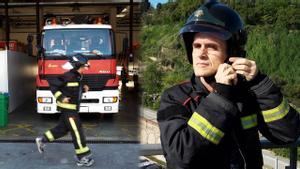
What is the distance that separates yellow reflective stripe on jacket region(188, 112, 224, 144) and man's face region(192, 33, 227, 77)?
13 centimetres

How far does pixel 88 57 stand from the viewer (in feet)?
19.9

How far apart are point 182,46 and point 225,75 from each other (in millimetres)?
414

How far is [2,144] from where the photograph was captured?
209 inches

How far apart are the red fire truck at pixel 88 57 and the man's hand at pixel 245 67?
4.91 m

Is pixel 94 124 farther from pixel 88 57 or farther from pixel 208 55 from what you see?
pixel 208 55

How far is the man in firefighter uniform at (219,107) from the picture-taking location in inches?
38.1

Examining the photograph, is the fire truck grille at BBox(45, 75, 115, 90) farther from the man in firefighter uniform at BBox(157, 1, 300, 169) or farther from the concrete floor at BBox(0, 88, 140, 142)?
the man in firefighter uniform at BBox(157, 1, 300, 169)

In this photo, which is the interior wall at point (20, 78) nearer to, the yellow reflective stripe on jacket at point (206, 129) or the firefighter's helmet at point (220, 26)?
the firefighter's helmet at point (220, 26)

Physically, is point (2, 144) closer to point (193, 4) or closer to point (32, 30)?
point (193, 4)

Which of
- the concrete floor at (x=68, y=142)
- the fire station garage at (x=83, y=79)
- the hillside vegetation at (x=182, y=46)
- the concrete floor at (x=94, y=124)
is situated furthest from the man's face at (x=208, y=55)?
the concrete floor at (x=94, y=124)

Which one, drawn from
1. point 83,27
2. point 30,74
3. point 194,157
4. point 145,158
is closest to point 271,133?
point 194,157

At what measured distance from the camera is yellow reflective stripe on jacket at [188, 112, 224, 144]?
0.95 m

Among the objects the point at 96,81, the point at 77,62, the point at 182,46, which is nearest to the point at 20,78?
the point at 96,81

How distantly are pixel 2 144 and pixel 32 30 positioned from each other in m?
6.72
